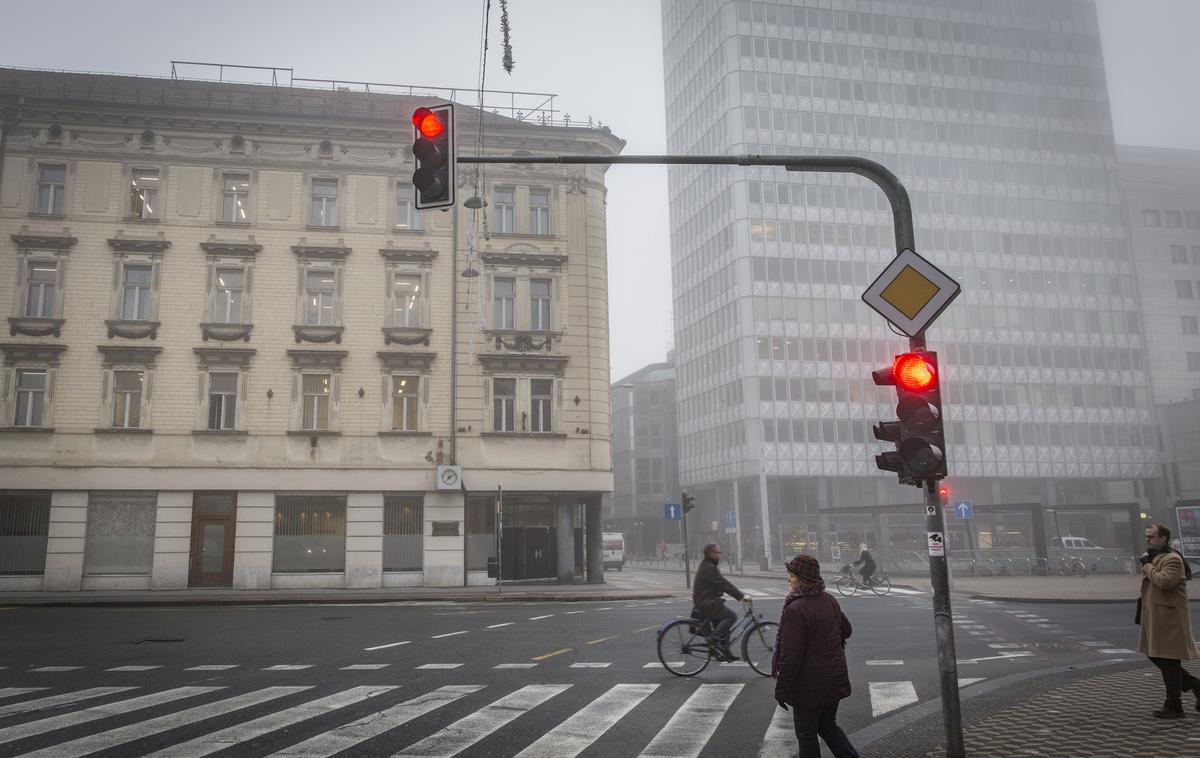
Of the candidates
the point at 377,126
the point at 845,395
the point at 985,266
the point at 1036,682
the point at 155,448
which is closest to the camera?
the point at 1036,682

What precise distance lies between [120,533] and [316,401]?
7.20m

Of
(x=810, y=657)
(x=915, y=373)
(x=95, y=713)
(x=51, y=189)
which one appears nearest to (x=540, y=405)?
(x=51, y=189)

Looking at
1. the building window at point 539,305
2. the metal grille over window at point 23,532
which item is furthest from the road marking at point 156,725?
the metal grille over window at point 23,532

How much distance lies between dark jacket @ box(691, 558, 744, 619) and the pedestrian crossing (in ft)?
3.72

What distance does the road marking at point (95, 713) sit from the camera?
7738 mm

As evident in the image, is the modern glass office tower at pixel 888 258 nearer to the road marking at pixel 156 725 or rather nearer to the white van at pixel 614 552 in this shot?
the white van at pixel 614 552

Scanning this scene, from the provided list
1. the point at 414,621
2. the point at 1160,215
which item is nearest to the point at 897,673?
the point at 414,621

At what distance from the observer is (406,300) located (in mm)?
29875

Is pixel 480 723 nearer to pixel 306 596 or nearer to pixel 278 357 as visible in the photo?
pixel 306 596

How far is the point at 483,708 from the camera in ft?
29.2

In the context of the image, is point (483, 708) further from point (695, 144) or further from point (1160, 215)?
point (1160, 215)

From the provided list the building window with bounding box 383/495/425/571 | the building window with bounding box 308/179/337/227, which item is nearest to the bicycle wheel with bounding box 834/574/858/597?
the building window with bounding box 383/495/425/571

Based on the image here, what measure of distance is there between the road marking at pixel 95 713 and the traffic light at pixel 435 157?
5.79 meters

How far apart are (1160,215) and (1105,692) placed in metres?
86.7
